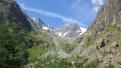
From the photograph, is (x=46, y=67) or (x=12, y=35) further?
(x=46, y=67)

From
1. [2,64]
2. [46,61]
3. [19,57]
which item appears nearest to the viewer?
[2,64]

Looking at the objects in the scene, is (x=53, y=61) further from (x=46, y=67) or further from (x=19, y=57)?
(x=19, y=57)

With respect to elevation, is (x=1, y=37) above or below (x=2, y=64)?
above

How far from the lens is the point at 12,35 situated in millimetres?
65438

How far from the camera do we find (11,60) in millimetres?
62344

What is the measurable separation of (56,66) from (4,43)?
23.2 meters

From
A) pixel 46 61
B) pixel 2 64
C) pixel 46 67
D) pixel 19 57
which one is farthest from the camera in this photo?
pixel 46 61

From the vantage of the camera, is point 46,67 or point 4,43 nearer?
point 4,43

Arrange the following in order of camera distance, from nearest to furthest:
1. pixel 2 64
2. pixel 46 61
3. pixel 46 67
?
pixel 2 64, pixel 46 67, pixel 46 61

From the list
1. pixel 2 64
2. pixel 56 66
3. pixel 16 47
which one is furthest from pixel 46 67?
pixel 2 64

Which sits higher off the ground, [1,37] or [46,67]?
[1,37]

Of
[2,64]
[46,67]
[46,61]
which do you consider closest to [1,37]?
[2,64]

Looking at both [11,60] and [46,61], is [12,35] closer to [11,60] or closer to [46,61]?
[11,60]

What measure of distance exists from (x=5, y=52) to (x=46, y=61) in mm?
25698
